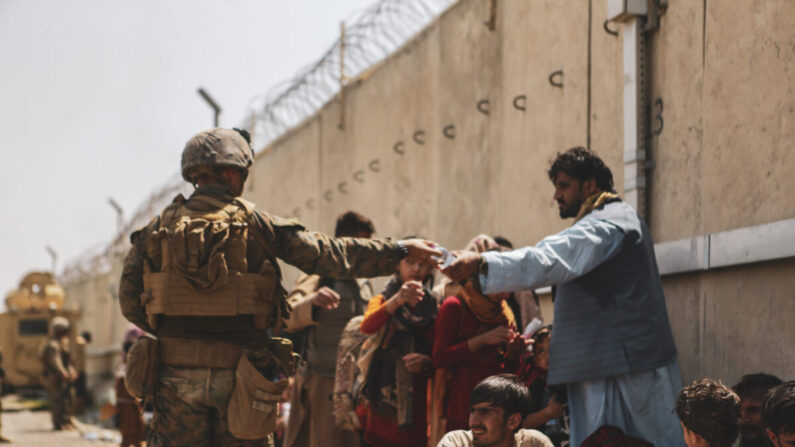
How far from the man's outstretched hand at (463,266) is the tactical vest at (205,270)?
0.75 m

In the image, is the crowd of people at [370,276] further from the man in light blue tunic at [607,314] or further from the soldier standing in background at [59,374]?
the soldier standing in background at [59,374]

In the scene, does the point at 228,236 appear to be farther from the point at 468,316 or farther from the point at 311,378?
the point at 311,378

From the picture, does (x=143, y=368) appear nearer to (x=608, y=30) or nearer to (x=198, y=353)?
(x=198, y=353)

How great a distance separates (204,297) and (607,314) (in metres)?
1.58

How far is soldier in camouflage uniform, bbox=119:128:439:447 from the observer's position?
4047 millimetres

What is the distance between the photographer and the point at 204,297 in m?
4.09

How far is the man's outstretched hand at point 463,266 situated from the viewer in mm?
3963

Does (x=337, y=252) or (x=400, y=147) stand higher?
(x=400, y=147)

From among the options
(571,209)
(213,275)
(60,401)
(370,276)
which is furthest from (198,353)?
(60,401)

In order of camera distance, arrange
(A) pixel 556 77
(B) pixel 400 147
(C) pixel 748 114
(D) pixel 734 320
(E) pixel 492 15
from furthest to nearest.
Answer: (B) pixel 400 147 → (E) pixel 492 15 → (A) pixel 556 77 → (D) pixel 734 320 → (C) pixel 748 114

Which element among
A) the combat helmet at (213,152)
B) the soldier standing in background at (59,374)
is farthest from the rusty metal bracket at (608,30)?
the soldier standing in background at (59,374)

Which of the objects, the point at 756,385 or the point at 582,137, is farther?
the point at 582,137

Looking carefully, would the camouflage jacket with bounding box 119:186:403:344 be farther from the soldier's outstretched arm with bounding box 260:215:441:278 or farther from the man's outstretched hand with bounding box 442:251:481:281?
the man's outstretched hand with bounding box 442:251:481:281

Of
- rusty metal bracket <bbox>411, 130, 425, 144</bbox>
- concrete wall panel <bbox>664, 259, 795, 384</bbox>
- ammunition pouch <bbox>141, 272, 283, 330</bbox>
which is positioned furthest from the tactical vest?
rusty metal bracket <bbox>411, 130, 425, 144</bbox>
